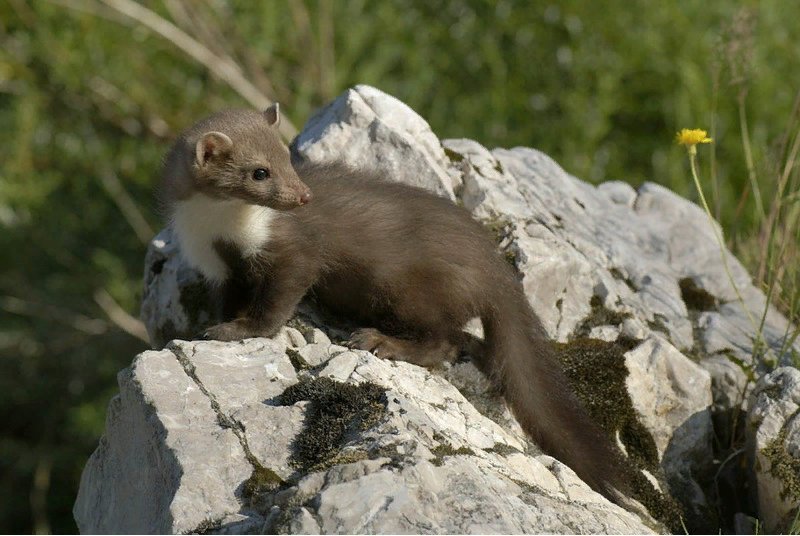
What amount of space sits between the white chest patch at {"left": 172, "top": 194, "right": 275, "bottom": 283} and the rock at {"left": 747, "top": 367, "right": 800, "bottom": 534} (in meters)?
2.27

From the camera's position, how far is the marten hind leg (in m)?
4.96

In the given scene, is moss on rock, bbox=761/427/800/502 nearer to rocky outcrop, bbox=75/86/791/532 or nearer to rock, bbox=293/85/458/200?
rocky outcrop, bbox=75/86/791/532

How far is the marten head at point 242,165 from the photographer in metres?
4.91

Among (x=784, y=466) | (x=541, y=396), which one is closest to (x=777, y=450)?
(x=784, y=466)

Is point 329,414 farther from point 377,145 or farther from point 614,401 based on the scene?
point 377,145

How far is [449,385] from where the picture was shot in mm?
4887

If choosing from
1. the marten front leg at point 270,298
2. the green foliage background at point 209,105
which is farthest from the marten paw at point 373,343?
the green foliage background at point 209,105

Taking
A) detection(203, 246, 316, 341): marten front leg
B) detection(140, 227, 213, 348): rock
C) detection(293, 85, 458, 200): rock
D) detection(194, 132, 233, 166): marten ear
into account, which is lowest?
detection(140, 227, 213, 348): rock

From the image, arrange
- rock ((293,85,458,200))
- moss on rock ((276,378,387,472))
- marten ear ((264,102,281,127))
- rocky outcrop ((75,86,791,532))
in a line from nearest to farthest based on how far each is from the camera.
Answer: rocky outcrop ((75,86,791,532)), moss on rock ((276,378,387,472)), marten ear ((264,102,281,127)), rock ((293,85,458,200))

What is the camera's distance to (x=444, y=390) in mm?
4812

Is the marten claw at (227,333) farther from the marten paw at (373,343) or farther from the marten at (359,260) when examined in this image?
the marten paw at (373,343)

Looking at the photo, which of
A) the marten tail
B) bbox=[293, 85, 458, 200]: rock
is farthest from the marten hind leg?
bbox=[293, 85, 458, 200]: rock

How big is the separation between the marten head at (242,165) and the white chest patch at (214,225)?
0.20 feet

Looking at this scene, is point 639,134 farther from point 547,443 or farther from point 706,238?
point 547,443
